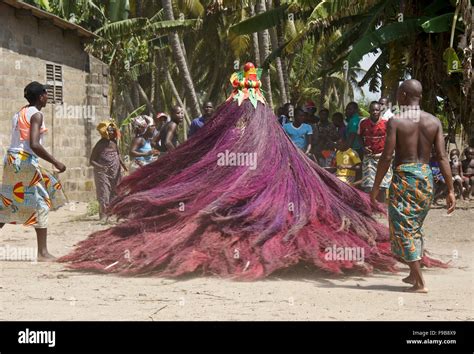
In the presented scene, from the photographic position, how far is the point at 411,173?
7262 mm

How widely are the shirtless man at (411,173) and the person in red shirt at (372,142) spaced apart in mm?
5080

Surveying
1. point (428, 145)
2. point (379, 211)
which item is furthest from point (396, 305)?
point (379, 211)

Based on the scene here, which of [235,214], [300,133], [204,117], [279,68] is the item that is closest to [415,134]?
[235,214]

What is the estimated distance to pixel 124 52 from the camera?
30.3 metres

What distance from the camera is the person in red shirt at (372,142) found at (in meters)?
12.4

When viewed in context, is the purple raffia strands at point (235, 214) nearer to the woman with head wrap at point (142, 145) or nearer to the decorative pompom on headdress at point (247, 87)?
the decorative pompom on headdress at point (247, 87)

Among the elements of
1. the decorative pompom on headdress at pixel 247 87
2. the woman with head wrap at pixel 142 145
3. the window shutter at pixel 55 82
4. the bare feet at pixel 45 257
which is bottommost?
the bare feet at pixel 45 257

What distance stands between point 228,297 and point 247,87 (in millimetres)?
2707

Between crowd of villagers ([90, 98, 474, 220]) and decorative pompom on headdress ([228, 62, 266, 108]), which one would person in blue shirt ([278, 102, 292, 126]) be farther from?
decorative pompom on headdress ([228, 62, 266, 108])

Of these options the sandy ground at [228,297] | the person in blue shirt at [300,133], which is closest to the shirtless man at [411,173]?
the sandy ground at [228,297]

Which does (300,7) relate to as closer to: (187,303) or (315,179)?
(315,179)

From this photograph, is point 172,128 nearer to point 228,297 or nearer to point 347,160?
point 347,160

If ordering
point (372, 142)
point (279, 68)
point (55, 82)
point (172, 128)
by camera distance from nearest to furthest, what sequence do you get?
point (372, 142) < point (172, 128) < point (55, 82) < point (279, 68)
